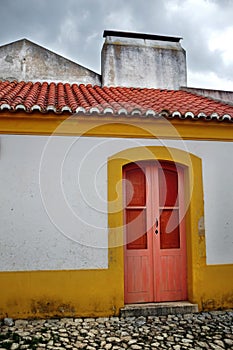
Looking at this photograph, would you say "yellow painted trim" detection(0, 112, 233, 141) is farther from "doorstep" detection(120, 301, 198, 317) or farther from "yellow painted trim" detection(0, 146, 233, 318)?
"doorstep" detection(120, 301, 198, 317)

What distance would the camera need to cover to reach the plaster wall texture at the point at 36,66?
9.80 metres

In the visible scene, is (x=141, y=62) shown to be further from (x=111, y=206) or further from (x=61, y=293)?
(x=61, y=293)

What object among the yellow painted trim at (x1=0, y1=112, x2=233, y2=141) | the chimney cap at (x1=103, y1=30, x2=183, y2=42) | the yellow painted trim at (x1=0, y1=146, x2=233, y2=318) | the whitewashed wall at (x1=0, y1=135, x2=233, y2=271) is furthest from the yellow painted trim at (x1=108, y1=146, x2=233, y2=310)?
the chimney cap at (x1=103, y1=30, x2=183, y2=42)

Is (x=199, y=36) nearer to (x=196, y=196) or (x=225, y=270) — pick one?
(x=196, y=196)

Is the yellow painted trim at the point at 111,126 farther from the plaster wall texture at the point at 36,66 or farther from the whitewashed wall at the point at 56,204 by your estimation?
the plaster wall texture at the point at 36,66

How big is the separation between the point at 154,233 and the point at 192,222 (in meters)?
0.68

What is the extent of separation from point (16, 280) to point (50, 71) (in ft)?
22.9

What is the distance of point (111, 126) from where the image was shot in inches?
213

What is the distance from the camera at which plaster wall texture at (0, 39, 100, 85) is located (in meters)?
9.80

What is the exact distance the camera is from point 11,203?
511 centimetres

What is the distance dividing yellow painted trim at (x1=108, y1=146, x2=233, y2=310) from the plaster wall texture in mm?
5491

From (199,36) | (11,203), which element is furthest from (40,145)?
(199,36)

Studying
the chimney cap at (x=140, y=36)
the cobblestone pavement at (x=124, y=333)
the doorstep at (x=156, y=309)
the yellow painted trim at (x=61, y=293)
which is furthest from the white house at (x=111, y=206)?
the chimney cap at (x=140, y=36)

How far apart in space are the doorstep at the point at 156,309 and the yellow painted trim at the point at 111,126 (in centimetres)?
281
